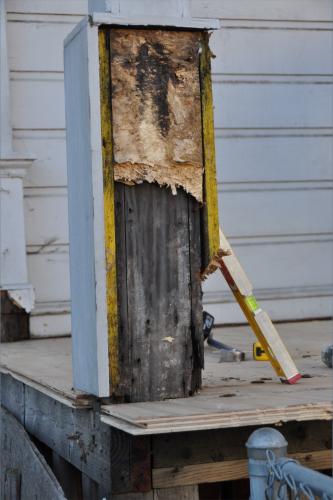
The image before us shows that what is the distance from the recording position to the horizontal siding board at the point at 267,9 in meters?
10.7

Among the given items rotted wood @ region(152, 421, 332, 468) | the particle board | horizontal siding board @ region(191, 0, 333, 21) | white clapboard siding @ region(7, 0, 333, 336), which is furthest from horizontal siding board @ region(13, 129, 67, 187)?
rotted wood @ region(152, 421, 332, 468)

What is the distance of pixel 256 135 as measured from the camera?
1071cm

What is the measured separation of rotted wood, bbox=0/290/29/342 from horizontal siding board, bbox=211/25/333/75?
114 inches

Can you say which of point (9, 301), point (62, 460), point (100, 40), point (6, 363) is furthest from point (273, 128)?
point (100, 40)

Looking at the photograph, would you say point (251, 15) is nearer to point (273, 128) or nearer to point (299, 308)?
point (273, 128)

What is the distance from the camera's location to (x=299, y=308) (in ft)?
35.0

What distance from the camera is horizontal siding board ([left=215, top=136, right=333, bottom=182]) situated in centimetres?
1062

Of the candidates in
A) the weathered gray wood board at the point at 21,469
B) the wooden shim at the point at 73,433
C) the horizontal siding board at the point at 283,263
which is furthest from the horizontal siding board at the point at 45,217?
the wooden shim at the point at 73,433

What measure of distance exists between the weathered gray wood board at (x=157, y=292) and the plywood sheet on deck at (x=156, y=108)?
9 cm

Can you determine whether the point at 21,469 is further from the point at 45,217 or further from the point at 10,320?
the point at 45,217

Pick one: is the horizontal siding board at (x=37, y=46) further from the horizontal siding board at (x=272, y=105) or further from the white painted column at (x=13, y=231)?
the horizontal siding board at (x=272, y=105)

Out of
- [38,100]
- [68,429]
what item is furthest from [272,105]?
[68,429]

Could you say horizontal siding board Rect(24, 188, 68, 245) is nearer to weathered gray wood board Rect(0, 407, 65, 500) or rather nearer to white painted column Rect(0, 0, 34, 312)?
white painted column Rect(0, 0, 34, 312)

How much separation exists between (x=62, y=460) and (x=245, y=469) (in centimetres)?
180
